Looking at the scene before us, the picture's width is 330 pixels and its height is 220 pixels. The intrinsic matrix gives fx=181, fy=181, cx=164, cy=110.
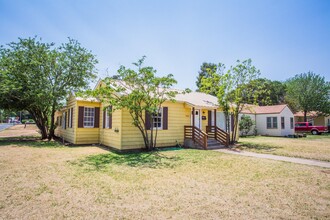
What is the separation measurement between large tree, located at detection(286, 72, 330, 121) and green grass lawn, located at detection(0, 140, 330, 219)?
1172 inches

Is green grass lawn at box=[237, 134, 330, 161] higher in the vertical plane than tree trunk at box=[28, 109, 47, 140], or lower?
lower

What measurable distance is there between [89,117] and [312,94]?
3489cm

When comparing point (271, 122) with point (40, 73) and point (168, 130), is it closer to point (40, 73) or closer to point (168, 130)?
point (168, 130)

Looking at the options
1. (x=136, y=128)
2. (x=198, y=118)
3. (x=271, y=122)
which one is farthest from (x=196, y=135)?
(x=271, y=122)

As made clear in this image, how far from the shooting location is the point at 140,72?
9.81 meters

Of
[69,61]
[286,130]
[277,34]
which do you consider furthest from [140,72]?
[286,130]

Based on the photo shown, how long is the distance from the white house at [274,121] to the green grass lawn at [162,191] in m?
18.1

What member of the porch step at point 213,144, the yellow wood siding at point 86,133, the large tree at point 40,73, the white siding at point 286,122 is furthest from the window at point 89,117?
the white siding at point 286,122

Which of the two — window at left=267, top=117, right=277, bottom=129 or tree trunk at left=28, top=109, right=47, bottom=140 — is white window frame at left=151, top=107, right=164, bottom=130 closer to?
tree trunk at left=28, top=109, right=47, bottom=140

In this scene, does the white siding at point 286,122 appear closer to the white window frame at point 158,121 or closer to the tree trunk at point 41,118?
the white window frame at point 158,121

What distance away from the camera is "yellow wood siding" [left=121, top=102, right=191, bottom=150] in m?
10.7

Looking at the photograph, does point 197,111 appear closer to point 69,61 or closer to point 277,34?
point 277,34

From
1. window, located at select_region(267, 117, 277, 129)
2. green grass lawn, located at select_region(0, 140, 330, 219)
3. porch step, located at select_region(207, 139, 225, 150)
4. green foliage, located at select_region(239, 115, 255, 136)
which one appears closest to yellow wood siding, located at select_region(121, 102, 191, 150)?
porch step, located at select_region(207, 139, 225, 150)

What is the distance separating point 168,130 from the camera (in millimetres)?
12375
